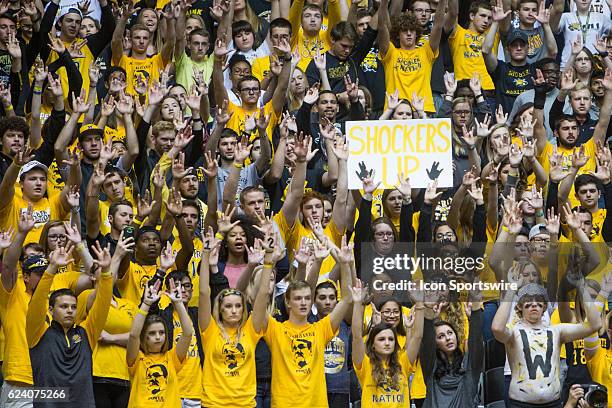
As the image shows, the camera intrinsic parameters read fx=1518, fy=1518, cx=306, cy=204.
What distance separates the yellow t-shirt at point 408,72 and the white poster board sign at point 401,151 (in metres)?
2.42

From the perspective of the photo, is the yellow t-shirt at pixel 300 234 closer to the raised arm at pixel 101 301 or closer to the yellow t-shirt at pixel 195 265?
the yellow t-shirt at pixel 195 265

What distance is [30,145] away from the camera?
13188 mm

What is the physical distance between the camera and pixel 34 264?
10727mm

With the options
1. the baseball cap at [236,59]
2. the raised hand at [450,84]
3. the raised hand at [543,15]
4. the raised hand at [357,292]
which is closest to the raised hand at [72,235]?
the raised hand at [357,292]

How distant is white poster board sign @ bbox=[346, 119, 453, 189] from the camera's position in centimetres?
1130

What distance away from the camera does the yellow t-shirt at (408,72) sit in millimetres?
13828

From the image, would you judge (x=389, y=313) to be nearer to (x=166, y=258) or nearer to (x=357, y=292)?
(x=357, y=292)

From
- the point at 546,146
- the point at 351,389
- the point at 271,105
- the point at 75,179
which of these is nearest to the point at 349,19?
the point at 271,105

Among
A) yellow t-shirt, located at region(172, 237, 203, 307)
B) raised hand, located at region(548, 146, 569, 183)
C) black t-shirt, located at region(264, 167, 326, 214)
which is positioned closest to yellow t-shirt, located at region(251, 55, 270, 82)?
black t-shirt, located at region(264, 167, 326, 214)

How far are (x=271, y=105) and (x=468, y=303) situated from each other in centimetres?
317

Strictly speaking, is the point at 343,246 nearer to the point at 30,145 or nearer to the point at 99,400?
the point at 99,400

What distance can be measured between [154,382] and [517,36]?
19.0 feet

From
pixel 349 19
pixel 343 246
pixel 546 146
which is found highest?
pixel 349 19

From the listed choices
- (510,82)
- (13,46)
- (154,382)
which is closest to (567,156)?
(510,82)
